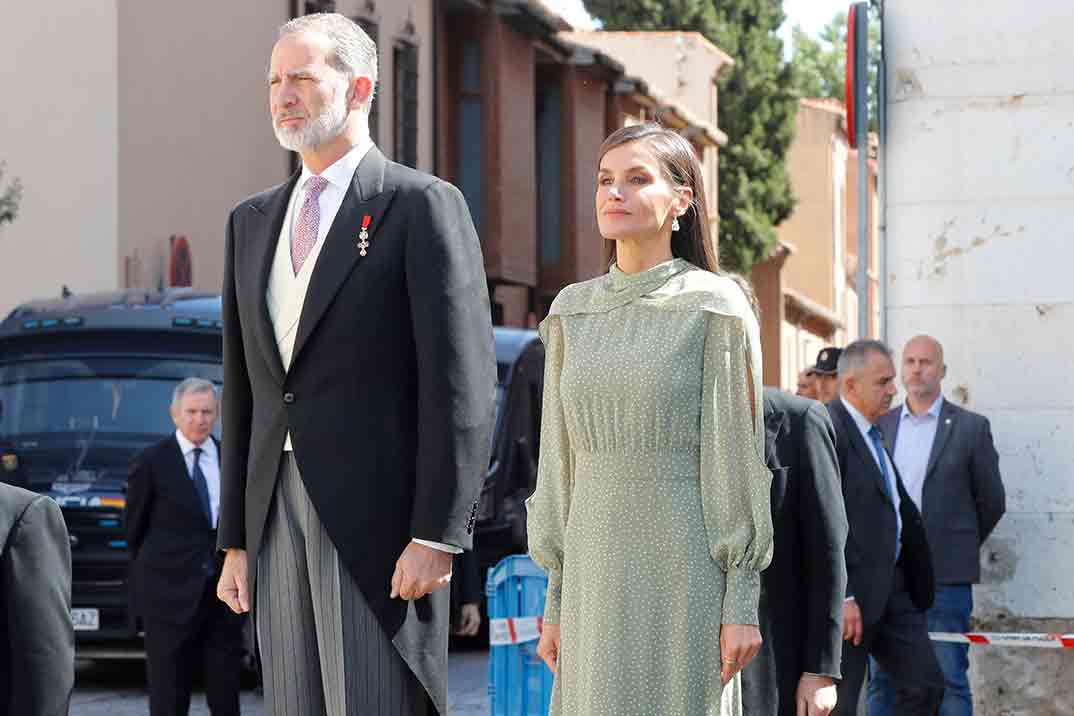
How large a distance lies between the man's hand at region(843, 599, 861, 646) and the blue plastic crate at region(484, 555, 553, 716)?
1.25 m

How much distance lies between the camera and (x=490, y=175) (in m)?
35.2

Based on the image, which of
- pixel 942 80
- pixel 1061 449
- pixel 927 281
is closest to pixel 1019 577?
pixel 1061 449

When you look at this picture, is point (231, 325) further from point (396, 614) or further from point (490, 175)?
point (490, 175)

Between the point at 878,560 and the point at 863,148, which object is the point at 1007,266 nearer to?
the point at 863,148

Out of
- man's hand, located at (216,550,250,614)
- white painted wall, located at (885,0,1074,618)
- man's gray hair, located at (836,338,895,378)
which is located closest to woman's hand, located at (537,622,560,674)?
man's hand, located at (216,550,250,614)

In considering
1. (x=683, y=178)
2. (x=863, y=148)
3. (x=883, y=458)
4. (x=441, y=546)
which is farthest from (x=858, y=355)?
(x=441, y=546)

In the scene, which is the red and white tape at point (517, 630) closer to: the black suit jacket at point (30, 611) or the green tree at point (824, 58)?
the black suit jacket at point (30, 611)

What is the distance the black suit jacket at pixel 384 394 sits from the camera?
4863 millimetres

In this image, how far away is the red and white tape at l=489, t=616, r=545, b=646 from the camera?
29.7 feet

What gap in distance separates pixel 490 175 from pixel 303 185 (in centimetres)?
3010

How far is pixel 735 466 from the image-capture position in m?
4.65

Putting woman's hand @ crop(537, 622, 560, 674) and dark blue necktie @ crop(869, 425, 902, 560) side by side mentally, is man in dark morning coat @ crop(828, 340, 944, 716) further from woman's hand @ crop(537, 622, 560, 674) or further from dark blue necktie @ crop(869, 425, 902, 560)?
woman's hand @ crop(537, 622, 560, 674)

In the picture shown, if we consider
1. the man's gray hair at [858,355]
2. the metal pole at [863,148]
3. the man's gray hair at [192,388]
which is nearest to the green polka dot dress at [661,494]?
the man's gray hair at [858,355]

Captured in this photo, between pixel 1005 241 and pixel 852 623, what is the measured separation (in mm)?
2968
